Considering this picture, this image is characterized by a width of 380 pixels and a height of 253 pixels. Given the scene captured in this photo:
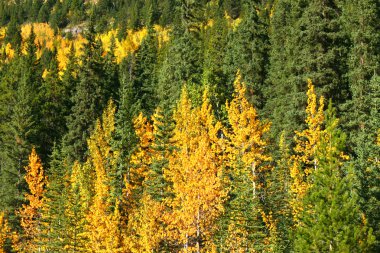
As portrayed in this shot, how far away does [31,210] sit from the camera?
44.5 metres

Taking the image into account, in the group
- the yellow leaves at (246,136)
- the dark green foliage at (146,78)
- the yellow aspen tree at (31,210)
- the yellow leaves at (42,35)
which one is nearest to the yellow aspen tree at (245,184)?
the yellow leaves at (246,136)

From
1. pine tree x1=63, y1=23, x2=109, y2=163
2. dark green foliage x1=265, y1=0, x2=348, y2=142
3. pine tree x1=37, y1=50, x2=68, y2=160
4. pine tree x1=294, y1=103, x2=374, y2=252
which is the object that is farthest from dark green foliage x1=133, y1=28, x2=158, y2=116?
pine tree x1=294, y1=103, x2=374, y2=252

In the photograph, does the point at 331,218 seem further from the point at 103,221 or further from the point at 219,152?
the point at 103,221

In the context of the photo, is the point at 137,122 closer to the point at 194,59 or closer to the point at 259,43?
the point at 194,59

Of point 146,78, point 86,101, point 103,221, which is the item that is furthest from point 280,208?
point 146,78

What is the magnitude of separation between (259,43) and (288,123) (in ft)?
55.5

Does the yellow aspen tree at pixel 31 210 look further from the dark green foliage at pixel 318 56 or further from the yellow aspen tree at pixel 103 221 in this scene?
the dark green foliage at pixel 318 56

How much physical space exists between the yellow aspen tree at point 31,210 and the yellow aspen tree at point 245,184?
21.5 m

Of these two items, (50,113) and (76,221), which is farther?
(50,113)

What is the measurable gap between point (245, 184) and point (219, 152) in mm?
6982

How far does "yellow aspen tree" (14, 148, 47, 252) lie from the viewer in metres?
42.4

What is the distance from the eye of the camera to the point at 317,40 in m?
34.2

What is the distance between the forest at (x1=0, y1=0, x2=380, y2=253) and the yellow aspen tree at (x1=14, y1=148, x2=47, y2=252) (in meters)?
0.22

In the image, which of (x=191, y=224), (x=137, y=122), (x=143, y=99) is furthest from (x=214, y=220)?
(x=143, y=99)
